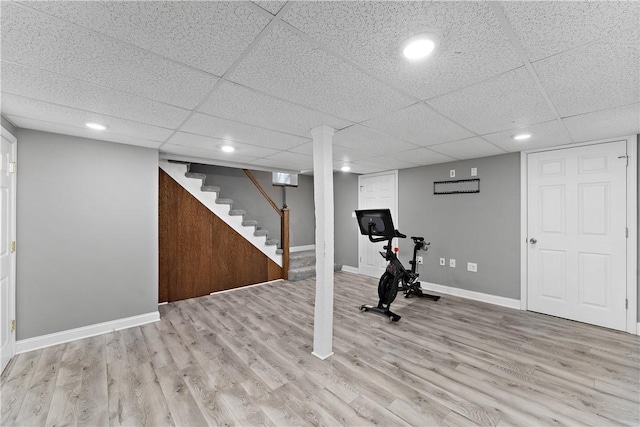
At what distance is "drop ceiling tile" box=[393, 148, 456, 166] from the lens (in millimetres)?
3758

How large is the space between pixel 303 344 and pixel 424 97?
257cm

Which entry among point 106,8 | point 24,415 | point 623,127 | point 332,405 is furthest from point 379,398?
point 623,127

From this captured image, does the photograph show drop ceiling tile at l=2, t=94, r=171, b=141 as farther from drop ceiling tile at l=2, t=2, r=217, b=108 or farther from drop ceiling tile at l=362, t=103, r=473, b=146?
drop ceiling tile at l=362, t=103, r=473, b=146

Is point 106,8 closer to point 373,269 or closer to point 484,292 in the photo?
point 484,292

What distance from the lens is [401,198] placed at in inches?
204

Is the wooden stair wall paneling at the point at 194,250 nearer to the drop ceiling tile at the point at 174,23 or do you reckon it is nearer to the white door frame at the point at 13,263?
the white door frame at the point at 13,263

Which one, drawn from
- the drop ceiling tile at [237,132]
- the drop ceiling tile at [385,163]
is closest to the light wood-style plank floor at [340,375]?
the drop ceiling tile at [237,132]

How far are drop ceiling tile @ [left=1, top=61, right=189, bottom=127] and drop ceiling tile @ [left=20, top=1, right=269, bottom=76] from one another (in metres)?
0.76

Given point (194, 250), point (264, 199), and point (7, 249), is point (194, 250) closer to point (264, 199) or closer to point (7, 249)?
point (7, 249)

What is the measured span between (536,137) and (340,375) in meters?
3.31

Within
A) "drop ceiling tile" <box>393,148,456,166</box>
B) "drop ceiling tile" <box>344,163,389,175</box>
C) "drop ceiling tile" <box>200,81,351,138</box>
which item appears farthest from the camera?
"drop ceiling tile" <box>344,163,389,175</box>

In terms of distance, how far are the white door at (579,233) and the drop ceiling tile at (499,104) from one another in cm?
143

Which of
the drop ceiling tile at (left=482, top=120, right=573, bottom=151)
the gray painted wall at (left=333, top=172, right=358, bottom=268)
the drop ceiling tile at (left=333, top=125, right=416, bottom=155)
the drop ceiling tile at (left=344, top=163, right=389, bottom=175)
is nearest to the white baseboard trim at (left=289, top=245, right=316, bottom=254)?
the gray painted wall at (left=333, top=172, right=358, bottom=268)

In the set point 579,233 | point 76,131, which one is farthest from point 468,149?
point 76,131
